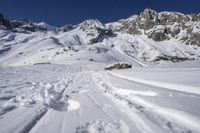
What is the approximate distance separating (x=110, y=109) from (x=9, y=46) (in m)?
178

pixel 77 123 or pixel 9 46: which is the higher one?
pixel 9 46

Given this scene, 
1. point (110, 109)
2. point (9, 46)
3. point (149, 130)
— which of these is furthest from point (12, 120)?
point (9, 46)

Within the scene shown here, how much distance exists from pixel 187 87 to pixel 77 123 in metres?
3.41

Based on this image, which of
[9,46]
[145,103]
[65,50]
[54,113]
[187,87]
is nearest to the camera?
[54,113]

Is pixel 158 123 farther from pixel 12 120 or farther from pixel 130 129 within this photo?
pixel 12 120

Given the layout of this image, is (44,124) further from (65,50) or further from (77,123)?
(65,50)

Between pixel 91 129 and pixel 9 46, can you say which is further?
pixel 9 46

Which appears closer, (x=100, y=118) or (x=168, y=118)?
(x=168, y=118)

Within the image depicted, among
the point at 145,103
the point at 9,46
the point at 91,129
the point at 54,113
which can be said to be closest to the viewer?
the point at 91,129

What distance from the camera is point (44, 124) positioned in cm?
320

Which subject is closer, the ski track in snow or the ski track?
the ski track

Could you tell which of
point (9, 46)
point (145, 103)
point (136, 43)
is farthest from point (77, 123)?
point (136, 43)

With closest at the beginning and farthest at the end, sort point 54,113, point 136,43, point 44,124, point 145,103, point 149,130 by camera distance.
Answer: point 149,130 → point 44,124 → point 54,113 → point 145,103 → point 136,43

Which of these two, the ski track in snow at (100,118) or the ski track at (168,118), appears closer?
the ski track at (168,118)
